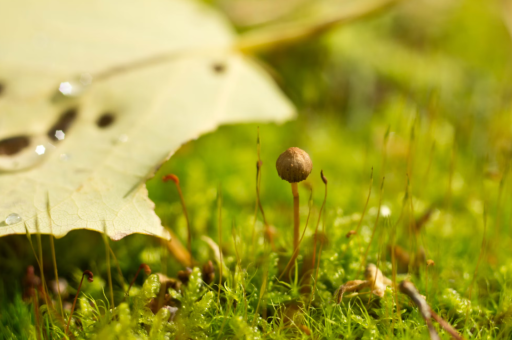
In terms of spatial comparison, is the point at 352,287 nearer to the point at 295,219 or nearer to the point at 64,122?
the point at 295,219

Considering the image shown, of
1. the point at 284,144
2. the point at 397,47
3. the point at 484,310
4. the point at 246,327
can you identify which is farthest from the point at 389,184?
the point at 397,47

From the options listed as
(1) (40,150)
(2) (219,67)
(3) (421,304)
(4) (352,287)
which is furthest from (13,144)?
(3) (421,304)

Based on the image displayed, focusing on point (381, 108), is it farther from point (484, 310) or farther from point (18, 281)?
point (18, 281)

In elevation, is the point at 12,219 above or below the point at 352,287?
above

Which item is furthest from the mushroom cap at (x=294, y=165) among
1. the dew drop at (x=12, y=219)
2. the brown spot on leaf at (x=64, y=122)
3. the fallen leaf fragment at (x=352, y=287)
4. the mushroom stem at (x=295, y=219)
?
the brown spot on leaf at (x=64, y=122)

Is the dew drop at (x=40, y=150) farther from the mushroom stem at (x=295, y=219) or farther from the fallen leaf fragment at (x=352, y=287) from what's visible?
the fallen leaf fragment at (x=352, y=287)

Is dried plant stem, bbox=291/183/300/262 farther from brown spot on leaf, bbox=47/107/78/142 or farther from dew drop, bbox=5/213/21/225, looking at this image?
brown spot on leaf, bbox=47/107/78/142
